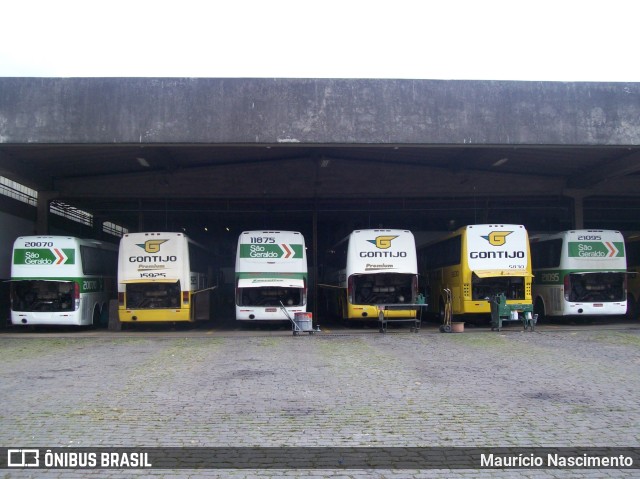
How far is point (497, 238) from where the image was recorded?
21578 millimetres

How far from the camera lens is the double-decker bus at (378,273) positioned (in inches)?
850

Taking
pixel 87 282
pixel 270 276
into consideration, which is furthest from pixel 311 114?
pixel 87 282

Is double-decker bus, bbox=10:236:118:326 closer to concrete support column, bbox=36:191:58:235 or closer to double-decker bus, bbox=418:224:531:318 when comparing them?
concrete support column, bbox=36:191:58:235

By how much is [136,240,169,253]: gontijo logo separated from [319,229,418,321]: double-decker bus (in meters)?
6.47

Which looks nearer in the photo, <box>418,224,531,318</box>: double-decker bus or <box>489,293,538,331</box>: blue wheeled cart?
<box>489,293,538,331</box>: blue wheeled cart

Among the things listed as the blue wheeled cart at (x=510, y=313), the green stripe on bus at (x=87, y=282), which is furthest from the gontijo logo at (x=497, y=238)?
the green stripe on bus at (x=87, y=282)

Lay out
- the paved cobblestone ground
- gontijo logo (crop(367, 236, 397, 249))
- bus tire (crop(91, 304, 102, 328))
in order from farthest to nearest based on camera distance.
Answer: bus tire (crop(91, 304, 102, 328)), gontijo logo (crop(367, 236, 397, 249)), the paved cobblestone ground

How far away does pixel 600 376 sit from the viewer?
1070 cm

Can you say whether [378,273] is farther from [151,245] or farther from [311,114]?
[151,245]

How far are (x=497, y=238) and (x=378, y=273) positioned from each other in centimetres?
419

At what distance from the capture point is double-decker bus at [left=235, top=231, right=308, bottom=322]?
21.4 m

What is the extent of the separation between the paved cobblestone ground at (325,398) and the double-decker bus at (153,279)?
19.5ft

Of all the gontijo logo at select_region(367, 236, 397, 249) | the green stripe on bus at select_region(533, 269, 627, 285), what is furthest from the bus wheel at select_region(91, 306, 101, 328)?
the green stripe on bus at select_region(533, 269, 627, 285)

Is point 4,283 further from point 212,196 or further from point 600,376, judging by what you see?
point 600,376
